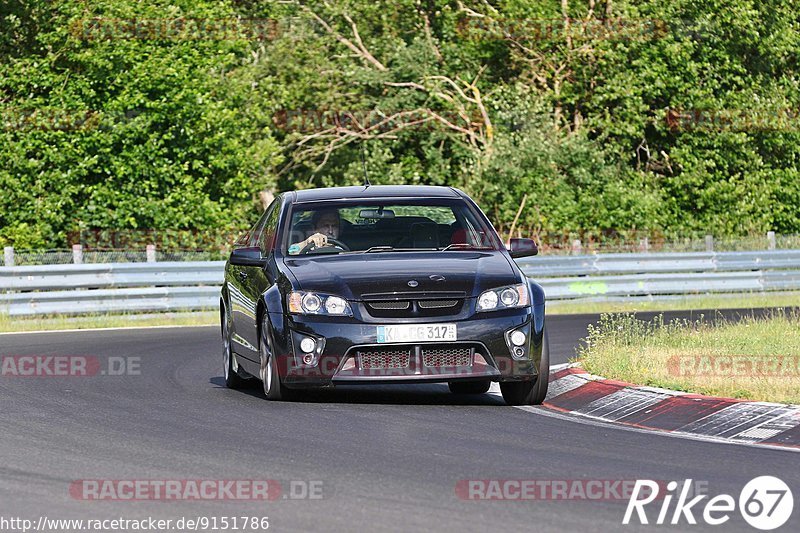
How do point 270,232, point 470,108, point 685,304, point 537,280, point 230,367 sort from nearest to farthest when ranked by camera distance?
point 270,232 → point 230,367 → point 685,304 → point 537,280 → point 470,108

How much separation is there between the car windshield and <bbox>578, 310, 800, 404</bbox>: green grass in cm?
160

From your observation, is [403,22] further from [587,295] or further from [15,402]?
[15,402]

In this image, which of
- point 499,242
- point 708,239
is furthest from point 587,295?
point 499,242

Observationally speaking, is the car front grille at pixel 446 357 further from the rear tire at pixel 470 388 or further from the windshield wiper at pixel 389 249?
the rear tire at pixel 470 388

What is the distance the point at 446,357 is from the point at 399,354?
12.9 inches

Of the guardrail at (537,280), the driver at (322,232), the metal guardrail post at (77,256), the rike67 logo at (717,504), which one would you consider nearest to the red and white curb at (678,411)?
the rike67 logo at (717,504)

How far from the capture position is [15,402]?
11758 millimetres

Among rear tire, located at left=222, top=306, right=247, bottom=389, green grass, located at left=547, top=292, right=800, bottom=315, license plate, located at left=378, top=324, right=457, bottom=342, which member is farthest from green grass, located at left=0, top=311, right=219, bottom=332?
license plate, located at left=378, top=324, right=457, bottom=342

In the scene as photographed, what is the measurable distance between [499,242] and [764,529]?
19.8 ft

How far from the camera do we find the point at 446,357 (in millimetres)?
10875

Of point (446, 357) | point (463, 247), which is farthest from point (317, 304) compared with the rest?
point (463, 247)

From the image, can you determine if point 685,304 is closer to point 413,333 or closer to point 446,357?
point 446,357

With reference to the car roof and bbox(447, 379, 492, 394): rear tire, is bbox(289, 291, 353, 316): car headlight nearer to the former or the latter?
the car roof

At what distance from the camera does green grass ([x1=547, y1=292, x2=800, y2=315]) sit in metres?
27.5
